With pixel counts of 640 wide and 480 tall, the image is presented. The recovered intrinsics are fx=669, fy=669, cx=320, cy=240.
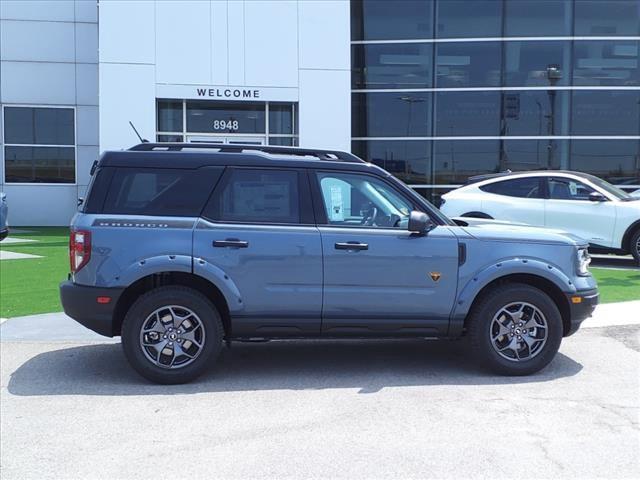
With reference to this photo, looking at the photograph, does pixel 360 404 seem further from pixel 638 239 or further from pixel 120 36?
pixel 120 36

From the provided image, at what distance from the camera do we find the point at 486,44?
17.4m

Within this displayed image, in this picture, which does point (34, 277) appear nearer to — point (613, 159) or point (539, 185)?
point (539, 185)

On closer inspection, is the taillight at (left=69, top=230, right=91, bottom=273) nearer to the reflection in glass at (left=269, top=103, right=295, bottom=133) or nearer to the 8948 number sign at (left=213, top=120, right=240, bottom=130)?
the 8948 number sign at (left=213, top=120, right=240, bottom=130)

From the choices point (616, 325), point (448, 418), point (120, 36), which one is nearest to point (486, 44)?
point (120, 36)

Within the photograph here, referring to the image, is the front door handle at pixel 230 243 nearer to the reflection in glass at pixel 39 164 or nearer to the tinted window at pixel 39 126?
the reflection in glass at pixel 39 164

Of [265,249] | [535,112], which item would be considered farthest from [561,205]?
[265,249]

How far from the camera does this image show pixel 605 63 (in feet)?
57.0

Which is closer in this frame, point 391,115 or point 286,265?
point 286,265

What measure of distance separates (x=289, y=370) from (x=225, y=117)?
11609 mm

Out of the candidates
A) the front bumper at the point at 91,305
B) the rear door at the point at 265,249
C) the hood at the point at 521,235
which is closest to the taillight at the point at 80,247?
the front bumper at the point at 91,305

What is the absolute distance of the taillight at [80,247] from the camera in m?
5.62

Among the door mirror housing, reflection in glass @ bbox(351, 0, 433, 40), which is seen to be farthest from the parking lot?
reflection in glass @ bbox(351, 0, 433, 40)

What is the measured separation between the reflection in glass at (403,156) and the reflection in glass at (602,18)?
16.5 ft

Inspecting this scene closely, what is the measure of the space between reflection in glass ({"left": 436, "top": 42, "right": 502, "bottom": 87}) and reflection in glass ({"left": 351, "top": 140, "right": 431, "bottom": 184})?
5.81 ft
